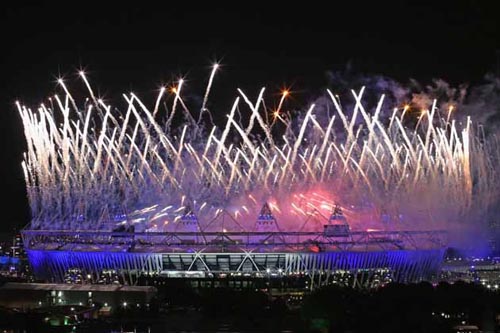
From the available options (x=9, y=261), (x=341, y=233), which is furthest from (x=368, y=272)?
(x=9, y=261)

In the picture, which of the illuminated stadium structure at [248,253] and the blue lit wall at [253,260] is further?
the blue lit wall at [253,260]

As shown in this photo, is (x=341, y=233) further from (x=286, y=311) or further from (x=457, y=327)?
(x=457, y=327)

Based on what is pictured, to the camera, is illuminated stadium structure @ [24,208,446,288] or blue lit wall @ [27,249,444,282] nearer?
illuminated stadium structure @ [24,208,446,288]

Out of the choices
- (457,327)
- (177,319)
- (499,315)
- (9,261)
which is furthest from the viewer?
(9,261)

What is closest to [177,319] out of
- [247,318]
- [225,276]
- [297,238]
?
[247,318]

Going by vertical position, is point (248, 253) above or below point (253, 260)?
above

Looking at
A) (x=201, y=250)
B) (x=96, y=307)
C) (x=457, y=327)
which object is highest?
(x=201, y=250)

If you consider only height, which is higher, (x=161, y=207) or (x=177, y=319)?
(x=161, y=207)

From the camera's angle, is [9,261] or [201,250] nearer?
[201,250]

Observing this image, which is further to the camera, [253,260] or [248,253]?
[253,260]

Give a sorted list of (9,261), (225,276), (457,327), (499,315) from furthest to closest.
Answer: (9,261) → (225,276) → (499,315) → (457,327)
